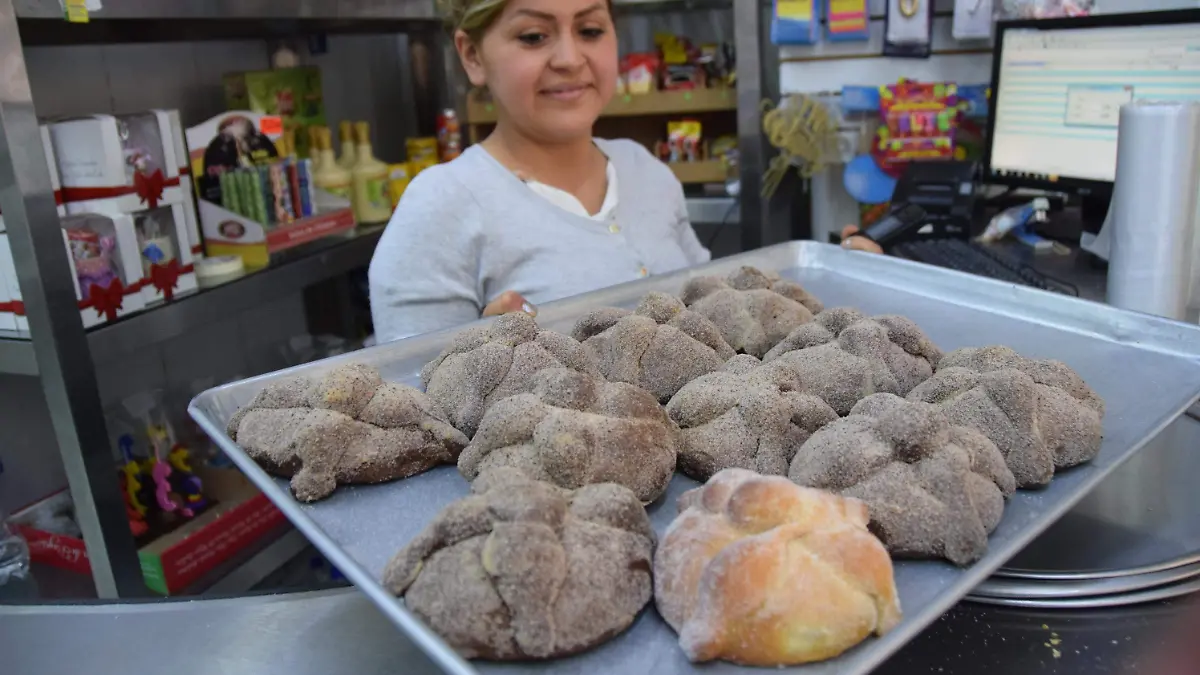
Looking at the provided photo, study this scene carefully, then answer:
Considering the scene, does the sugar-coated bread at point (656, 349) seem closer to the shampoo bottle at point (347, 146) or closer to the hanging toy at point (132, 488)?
the hanging toy at point (132, 488)

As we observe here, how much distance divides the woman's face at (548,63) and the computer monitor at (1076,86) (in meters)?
0.91

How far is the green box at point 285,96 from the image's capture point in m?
1.93

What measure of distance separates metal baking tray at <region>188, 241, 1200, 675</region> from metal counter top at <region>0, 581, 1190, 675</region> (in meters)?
0.07

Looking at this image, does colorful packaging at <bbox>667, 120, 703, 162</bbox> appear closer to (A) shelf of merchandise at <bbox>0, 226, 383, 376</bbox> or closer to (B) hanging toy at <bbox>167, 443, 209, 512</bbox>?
(A) shelf of merchandise at <bbox>0, 226, 383, 376</bbox>

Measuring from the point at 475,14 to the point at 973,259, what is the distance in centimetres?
93

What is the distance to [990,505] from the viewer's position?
0.57 meters

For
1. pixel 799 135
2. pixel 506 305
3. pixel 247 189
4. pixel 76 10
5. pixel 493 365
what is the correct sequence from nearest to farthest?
pixel 493 365
pixel 506 305
pixel 76 10
pixel 247 189
pixel 799 135

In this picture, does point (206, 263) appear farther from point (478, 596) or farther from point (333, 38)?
point (478, 596)

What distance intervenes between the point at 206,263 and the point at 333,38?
39.5 inches

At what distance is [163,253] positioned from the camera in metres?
1.48

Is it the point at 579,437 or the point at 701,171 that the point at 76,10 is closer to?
the point at 579,437

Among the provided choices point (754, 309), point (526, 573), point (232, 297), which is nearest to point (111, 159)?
point (232, 297)

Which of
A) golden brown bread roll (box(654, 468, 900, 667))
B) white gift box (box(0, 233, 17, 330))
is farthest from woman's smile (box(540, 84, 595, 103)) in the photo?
golden brown bread roll (box(654, 468, 900, 667))

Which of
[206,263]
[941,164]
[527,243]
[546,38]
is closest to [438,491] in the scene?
[527,243]
